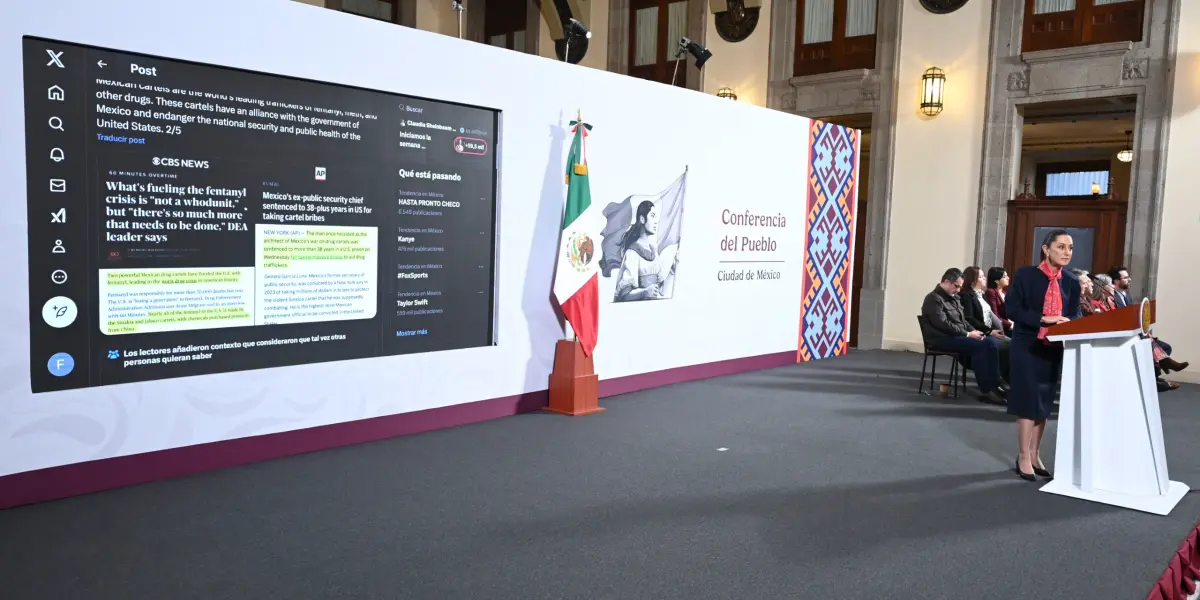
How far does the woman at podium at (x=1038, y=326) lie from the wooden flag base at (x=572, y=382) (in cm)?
277

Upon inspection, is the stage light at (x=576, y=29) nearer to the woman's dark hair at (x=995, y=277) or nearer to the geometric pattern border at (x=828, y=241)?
the geometric pattern border at (x=828, y=241)

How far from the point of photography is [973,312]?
7301 millimetres

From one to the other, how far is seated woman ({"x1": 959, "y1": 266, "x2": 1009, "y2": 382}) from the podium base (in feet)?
9.19

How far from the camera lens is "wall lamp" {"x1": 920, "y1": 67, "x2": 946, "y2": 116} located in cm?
962

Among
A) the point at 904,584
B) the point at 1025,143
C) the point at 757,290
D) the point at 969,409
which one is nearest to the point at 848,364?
the point at 757,290

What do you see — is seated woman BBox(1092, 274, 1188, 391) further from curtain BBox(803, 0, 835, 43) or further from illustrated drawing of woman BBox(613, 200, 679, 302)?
curtain BBox(803, 0, 835, 43)

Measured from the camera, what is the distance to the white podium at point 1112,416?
4199mm

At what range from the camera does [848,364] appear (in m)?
8.97

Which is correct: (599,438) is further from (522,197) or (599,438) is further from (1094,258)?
(1094,258)

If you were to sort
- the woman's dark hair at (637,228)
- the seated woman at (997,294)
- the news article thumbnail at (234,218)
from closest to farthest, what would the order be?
1. the news article thumbnail at (234,218)
2. the woman's dark hair at (637,228)
3. the seated woman at (997,294)

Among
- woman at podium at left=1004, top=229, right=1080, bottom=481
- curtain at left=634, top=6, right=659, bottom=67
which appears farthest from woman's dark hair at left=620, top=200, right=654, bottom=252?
curtain at left=634, top=6, right=659, bottom=67

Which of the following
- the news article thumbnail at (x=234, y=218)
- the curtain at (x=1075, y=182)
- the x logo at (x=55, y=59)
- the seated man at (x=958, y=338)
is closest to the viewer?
the x logo at (x=55, y=59)

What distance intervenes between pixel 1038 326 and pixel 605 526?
2.59m

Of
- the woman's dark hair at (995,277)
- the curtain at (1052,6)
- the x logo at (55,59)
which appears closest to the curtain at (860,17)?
the curtain at (1052,6)
